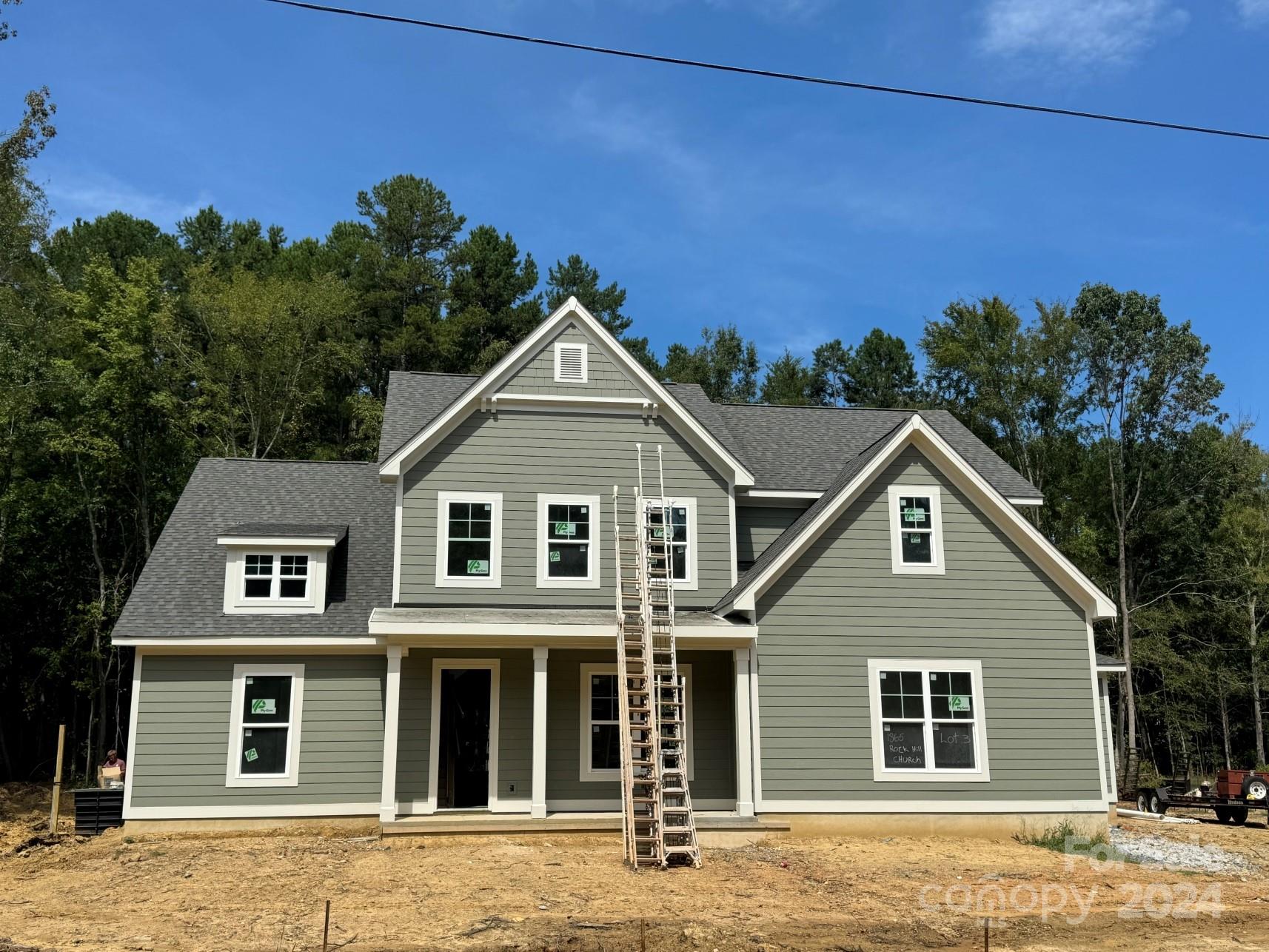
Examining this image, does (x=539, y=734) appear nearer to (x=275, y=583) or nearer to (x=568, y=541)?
(x=568, y=541)

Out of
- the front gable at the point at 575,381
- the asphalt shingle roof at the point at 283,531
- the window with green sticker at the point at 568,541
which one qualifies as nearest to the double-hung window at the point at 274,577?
the asphalt shingle roof at the point at 283,531

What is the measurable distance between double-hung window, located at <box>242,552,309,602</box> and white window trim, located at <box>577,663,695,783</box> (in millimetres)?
4907

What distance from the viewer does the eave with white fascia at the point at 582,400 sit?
17.7 metres

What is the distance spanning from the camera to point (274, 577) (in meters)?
17.5

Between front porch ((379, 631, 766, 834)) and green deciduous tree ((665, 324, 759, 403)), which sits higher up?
green deciduous tree ((665, 324, 759, 403))

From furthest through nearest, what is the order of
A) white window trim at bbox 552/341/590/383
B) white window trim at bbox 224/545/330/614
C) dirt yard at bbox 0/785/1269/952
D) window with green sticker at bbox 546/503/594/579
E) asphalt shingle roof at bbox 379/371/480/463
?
asphalt shingle roof at bbox 379/371/480/463, white window trim at bbox 552/341/590/383, window with green sticker at bbox 546/503/594/579, white window trim at bbox 224/545/330/614, dirt yard at bbox 0/785/1269/952

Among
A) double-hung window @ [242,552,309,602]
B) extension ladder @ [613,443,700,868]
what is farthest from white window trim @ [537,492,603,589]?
double-hung window @ [242,552,309,602]

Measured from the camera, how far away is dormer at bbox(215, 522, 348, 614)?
17.3m

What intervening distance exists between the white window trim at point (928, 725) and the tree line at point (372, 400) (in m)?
18.7

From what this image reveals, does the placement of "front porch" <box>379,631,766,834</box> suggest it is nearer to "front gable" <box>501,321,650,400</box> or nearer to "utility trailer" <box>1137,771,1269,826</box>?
"front gable" <box>501,321,650,400</box>

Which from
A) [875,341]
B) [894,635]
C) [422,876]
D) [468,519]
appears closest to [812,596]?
[894,635]

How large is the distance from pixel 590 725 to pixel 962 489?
7253 mm

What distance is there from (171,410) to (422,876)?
2030 cm

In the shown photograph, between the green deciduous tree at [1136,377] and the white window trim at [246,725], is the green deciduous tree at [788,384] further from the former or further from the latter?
the white window trim at [246,725]
